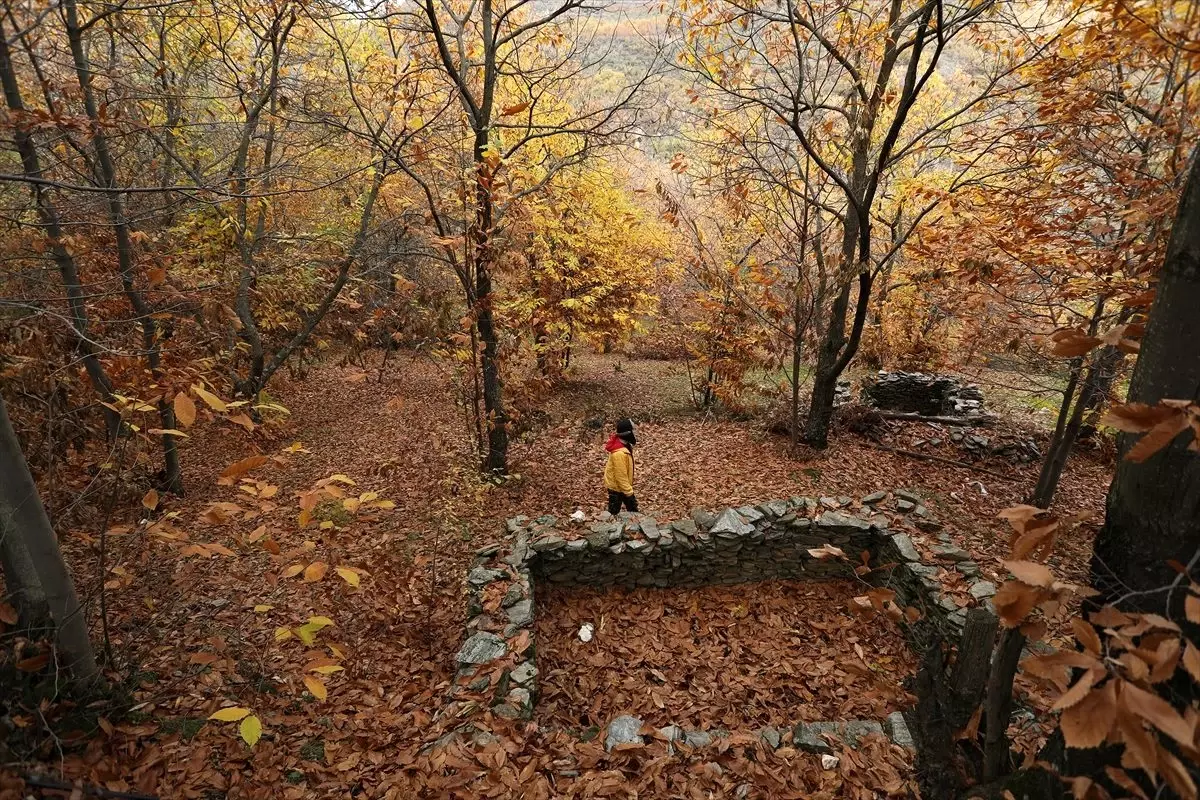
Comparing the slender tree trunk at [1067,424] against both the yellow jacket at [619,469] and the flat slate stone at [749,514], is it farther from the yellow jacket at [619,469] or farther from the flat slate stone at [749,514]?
the yellow jacket at [619,469]

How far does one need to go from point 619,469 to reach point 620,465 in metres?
0.06

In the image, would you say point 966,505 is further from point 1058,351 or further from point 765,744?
point 1058,351

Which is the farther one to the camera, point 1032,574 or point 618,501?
point 618,501

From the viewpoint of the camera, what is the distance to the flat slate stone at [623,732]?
3.93 m

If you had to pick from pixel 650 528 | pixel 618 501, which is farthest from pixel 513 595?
pixel 618 501

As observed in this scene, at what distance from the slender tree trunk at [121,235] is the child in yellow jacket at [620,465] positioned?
192 inches

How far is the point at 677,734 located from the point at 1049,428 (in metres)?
10.4

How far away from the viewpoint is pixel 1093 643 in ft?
4.43

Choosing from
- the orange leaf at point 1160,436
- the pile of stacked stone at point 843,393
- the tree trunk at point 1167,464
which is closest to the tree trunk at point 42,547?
the orange leaf at point 1160,436

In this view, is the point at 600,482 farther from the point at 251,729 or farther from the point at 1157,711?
the point at 1157,711

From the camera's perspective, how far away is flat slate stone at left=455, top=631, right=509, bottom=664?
4.51 metres

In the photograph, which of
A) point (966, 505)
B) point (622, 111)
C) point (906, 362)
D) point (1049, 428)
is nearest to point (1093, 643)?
point (966, 505)

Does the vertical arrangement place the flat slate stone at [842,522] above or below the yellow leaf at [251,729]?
below

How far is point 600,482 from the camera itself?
29.7ft
